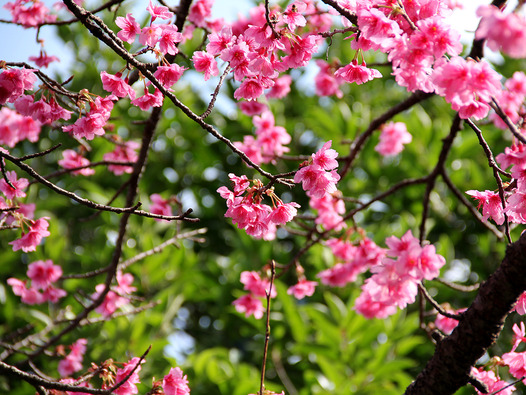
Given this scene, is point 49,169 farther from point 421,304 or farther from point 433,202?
point 421,304

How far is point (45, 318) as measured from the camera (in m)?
3.01

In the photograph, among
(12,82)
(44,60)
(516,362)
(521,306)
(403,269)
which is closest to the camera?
(403,269)

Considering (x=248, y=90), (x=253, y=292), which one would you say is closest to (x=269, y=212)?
(x=248, y=90)

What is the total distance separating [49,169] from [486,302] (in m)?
3.47

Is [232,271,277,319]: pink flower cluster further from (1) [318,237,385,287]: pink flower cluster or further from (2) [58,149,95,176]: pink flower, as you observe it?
(2) [58,149,95,176]: pink flower

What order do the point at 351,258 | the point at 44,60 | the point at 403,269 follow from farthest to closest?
1. the point at 351,258
2. the point at 44,60
3. the point at 403,269

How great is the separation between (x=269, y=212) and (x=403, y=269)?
0.37 meters

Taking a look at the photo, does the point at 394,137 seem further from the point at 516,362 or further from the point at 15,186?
the point at 15,186

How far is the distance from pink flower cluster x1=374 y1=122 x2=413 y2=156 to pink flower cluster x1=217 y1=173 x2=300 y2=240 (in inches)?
65.5

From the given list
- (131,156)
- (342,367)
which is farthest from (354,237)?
(131,156)

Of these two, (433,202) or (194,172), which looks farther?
(194,172)

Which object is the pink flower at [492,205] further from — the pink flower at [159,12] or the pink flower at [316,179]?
the pink flower at [159,12]

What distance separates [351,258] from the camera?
2.44 metres

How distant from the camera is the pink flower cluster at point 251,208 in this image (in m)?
1.30
